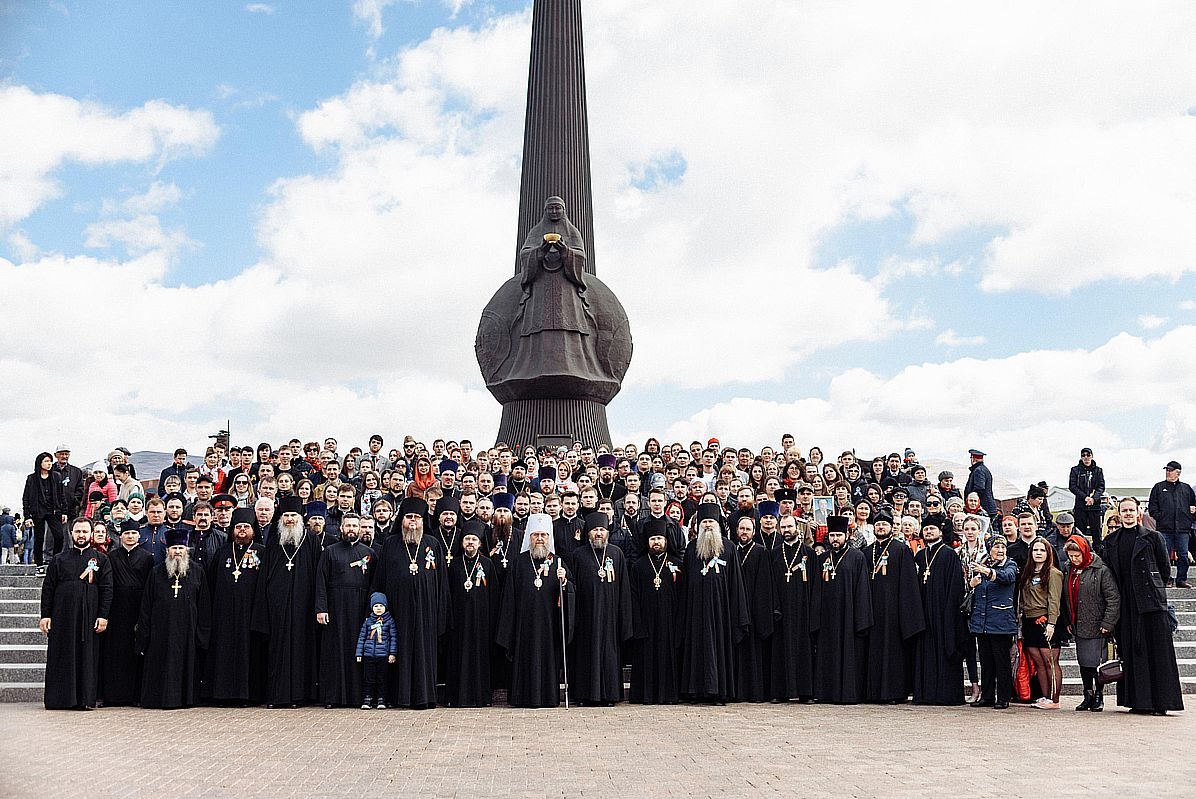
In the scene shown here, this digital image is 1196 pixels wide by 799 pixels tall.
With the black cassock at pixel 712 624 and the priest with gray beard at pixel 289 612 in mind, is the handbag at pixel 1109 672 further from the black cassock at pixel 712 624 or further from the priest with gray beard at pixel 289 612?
the priest with gray beard at pixel 289 612

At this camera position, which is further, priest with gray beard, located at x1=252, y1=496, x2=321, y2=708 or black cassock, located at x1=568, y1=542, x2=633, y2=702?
black cassock, located at x1=568, y1=542, x2=633, y2=702

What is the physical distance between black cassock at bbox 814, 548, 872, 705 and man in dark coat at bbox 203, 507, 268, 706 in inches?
185

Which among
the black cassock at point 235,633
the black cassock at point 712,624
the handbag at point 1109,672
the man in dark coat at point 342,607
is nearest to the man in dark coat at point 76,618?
the black cassock at point 235,633

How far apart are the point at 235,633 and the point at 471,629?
6.30ft

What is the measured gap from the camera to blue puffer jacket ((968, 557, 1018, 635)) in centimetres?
941

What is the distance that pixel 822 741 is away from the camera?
24.8 ft

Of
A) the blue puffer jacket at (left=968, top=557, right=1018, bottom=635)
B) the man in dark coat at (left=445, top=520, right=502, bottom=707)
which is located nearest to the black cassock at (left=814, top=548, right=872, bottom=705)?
the blue puffer jacket at (left=968, top=557, right=1018, bottom=635)

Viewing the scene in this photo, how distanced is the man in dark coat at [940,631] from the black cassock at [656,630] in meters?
2.06

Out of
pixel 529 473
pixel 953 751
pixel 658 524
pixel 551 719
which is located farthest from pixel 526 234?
pixel 953 751

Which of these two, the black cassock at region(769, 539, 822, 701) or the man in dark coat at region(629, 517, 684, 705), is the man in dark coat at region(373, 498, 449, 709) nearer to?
the man in dark coat at region(629, 517, 684, 705)

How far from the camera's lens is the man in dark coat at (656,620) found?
32.9 feet

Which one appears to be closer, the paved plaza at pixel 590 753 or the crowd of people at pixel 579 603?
the paved plaza at pixel 590 753

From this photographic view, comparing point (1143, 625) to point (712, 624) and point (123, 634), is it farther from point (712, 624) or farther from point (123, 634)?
point (123, 634)

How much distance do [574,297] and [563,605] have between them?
32.1ft
